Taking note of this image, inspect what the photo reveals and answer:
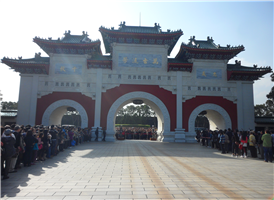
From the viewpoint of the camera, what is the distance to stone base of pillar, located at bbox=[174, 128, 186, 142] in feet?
60.2

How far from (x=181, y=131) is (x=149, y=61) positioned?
23.4ft

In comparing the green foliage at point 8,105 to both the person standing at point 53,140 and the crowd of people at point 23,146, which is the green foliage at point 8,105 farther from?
the person standing at point 53,140

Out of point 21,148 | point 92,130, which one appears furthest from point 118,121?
point 21,148

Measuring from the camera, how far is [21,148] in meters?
6.89

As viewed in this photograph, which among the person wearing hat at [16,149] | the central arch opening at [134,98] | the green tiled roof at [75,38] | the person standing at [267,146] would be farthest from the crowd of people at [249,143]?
the green tiled roof at [75,38]

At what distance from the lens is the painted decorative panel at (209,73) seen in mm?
19625

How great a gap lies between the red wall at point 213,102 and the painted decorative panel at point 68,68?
10388 mm

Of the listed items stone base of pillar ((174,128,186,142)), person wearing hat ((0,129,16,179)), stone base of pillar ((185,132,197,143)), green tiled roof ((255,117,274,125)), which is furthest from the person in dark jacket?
green tiled roof ((255,117,274,125))

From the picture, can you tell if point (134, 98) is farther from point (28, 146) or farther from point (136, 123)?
point (136, 123)

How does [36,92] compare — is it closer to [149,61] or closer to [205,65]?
[149,61]

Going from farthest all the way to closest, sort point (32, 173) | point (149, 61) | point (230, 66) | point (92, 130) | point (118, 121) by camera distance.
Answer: point (118, 121) → point (230, 66) → point (149, 61) → point (92, 130) → point (32, 173)

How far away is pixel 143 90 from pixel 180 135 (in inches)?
208

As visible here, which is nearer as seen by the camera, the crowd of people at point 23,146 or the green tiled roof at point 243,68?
the crowd of people at point 23,146

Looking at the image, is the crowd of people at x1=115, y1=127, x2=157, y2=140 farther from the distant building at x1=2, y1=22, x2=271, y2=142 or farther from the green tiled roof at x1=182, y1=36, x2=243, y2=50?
the green tiled roof at x1=182, y1=36, x2=243, y2=50
